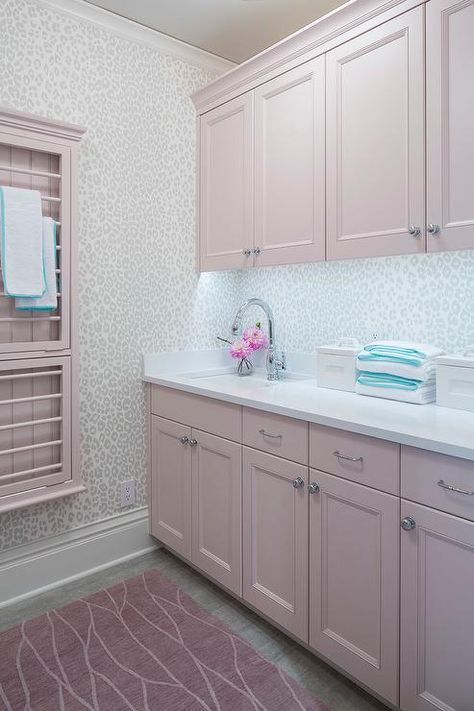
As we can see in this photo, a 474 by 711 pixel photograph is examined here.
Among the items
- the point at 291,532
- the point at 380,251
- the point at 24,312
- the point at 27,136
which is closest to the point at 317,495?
the point at 291,532

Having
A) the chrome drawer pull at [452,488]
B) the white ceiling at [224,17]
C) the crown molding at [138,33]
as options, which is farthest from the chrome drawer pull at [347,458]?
the crown molding at [138,33]

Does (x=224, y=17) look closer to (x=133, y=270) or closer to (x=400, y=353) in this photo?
(x=133, y=270)

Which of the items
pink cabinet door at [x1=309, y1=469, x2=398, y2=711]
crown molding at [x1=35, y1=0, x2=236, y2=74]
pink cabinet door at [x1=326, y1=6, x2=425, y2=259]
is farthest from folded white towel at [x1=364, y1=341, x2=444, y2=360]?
crown molding at [x1=35, y1=0, x2=236, y2=74]

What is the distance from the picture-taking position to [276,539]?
6.05 feet

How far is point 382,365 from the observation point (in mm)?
1902

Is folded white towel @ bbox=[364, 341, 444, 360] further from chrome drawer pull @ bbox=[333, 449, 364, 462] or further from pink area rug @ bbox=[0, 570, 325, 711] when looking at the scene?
pink area rug @ bbox=[0, 570, 325, 711]

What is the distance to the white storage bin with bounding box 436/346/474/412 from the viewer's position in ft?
5.56

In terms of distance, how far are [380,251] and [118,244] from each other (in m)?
1.27

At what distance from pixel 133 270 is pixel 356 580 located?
1.72 metres

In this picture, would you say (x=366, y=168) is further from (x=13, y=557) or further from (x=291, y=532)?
(x=13, y=557)

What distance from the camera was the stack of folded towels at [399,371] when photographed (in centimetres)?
180

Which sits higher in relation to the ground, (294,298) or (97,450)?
(294,298)

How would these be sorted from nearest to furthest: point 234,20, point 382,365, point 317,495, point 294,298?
point 317,495 < point 382,365 < point 234,20 < point 294,298

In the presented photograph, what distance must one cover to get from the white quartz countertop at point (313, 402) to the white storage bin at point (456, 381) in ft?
0.11
